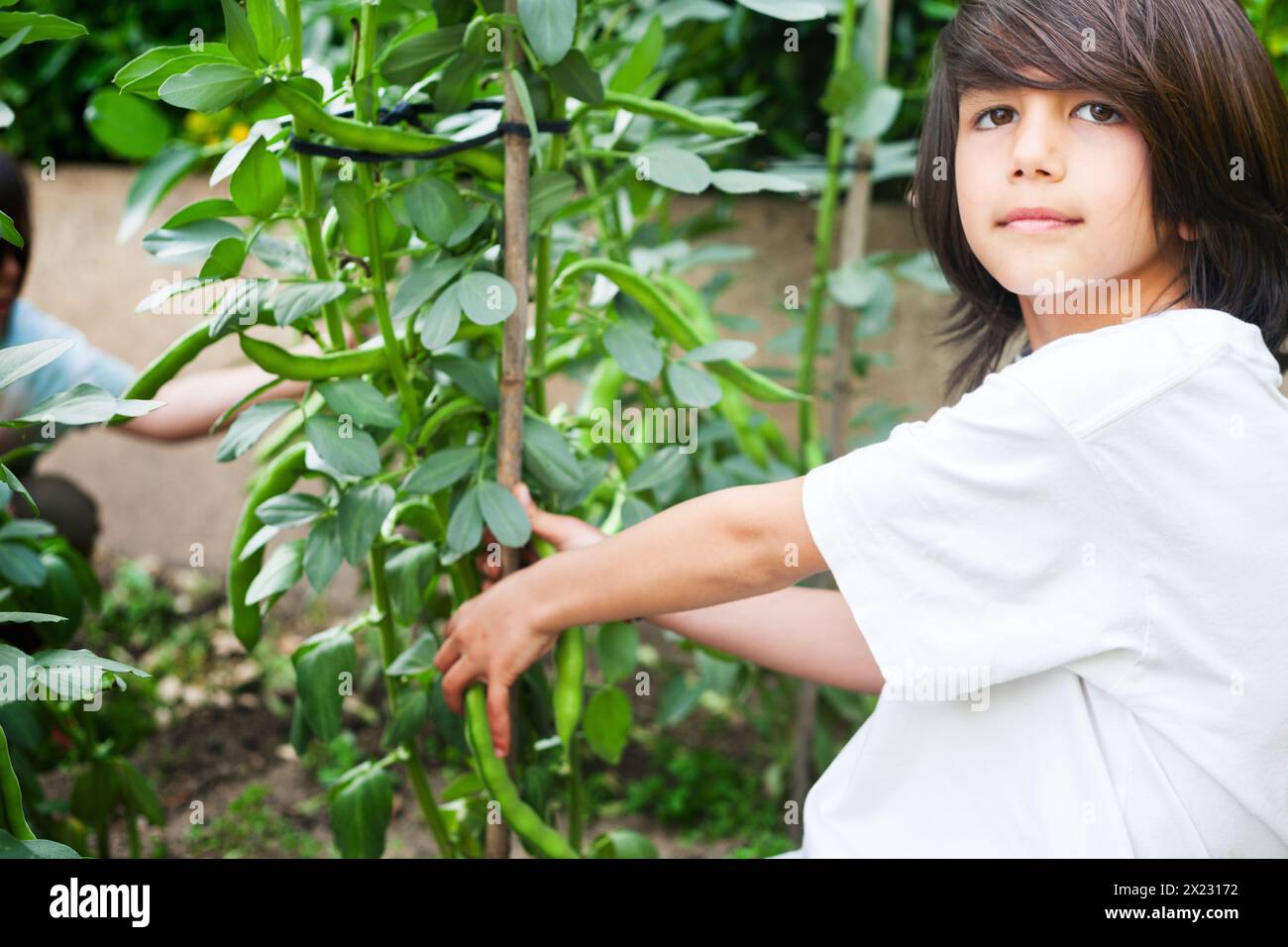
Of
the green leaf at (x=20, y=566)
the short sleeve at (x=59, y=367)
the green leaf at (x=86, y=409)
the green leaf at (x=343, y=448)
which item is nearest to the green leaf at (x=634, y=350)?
the green leaf at (x=343, y=448)

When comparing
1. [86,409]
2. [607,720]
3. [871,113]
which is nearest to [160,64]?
[86,409]

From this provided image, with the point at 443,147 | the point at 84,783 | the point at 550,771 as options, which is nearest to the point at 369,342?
the point at 443,147

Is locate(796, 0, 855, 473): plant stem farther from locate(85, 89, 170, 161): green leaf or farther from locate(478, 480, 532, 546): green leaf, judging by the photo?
locate(85, 89, 170, 161): green leaf

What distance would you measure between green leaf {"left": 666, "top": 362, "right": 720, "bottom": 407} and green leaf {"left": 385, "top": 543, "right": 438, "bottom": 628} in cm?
29

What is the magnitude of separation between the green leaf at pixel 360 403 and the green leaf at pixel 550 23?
32 centimetres

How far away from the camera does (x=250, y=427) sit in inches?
41.5

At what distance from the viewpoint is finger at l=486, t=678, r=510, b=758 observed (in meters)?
1.06

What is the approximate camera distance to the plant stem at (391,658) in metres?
1.17

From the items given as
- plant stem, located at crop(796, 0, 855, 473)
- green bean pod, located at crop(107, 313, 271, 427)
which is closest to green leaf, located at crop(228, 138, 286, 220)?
green bean pod, located at crop(107, 313, 271, 427)

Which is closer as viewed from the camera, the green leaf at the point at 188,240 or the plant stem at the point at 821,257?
the green leaf at the point at 188,240

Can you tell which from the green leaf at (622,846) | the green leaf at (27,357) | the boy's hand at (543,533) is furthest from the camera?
the green leaf at (622,846)

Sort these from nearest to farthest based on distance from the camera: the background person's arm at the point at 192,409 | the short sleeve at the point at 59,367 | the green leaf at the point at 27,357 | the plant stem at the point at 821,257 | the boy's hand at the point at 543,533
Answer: the green leaf at the point at 27,357, the boy's hand at the point at 543,533, the background person's arm at the point at 192,409, the plant stem at the point at 821,257, the short sleeve at the point at 59,367

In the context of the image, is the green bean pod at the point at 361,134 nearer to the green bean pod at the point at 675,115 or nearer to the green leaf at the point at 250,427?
the green bean pod at the point at 675,115
